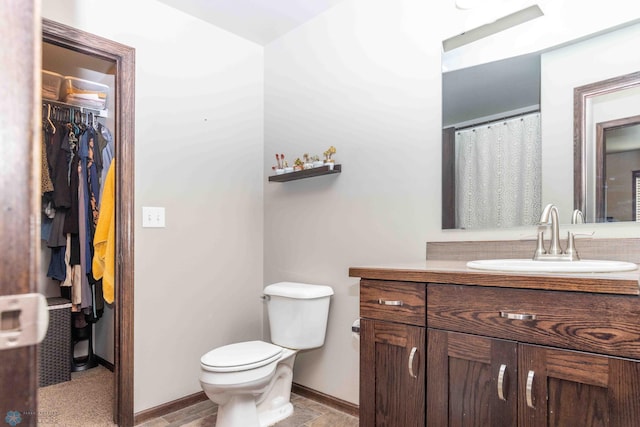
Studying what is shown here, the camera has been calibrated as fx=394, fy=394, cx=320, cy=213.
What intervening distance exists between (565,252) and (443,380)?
66 centimetres

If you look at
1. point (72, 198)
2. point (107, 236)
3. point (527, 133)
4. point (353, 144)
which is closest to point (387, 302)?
point (527, 133)

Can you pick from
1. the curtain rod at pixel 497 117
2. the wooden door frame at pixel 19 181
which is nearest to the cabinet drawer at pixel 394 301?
the curtain rod at pixel 497 117

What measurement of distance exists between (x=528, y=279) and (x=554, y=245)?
484 millimetres

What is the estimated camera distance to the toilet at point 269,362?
1759 millimetres

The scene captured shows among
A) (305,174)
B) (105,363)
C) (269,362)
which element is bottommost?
(105,363)

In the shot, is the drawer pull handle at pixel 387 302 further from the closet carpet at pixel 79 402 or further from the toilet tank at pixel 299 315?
the closet carpet at pixel 79 402

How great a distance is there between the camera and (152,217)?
2156mm

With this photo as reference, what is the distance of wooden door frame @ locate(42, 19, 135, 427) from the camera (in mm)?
Answer: 2020

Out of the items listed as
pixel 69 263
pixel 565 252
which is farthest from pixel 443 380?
pixel 69 263

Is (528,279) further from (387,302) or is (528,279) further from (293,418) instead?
(293,418)

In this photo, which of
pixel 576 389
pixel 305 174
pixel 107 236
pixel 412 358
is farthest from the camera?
pixel 107 236

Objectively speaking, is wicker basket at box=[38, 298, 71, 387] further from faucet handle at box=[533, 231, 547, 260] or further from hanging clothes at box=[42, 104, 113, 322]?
faucet handle at box=[533, 231, 547, 260]

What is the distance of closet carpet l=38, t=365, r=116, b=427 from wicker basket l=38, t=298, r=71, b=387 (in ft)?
0.22

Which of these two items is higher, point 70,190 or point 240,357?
point 70,190
